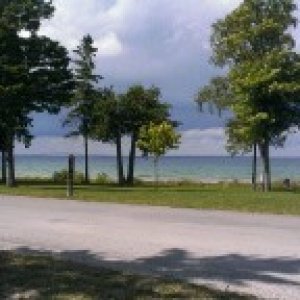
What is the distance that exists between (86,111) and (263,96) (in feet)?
66.1

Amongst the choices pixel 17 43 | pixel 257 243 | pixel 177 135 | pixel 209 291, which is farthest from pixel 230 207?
pixel 177 135

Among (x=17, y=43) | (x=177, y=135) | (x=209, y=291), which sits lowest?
(x=209, y=291)

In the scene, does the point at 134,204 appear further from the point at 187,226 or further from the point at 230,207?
the point at 187,226

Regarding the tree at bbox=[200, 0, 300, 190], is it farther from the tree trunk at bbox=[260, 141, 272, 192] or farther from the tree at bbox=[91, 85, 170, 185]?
the tree at bbox=[91, 85, 170, 185]

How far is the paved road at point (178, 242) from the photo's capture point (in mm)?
10031

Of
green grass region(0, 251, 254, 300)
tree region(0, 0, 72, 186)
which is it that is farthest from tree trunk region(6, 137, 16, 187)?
green grass region(0, 251, 254, 300)

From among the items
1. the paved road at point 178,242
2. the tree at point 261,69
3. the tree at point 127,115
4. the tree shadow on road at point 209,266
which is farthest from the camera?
the tree at point 127,115

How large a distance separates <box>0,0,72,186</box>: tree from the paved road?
1795cm

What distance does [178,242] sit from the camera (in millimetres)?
13180

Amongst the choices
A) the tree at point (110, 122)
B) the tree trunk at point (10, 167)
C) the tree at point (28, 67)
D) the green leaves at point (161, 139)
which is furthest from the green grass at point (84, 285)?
the tree at point (110, 122)

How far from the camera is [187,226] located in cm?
1573

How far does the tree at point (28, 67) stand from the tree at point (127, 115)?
13.0 metres

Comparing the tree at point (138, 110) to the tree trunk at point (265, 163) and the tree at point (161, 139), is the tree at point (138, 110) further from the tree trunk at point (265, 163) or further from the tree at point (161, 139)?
the tree trunk at point (265, 163)

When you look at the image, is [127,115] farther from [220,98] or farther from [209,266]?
[209,266]
